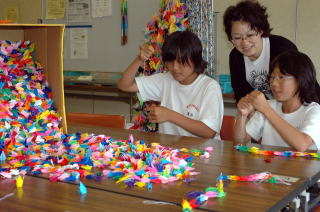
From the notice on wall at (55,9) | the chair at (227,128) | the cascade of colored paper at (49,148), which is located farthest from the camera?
the notice on wall at (55,9)

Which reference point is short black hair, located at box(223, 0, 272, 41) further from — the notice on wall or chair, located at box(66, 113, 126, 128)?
the notice on wall

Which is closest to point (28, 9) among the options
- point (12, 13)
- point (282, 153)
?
point (12, 13)

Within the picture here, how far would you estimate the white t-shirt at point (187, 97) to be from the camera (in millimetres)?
2098

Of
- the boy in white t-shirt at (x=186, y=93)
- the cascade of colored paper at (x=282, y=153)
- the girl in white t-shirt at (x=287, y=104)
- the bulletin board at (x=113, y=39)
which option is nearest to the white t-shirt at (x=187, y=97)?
the boy in white t-shirt at (x=186, y=93)

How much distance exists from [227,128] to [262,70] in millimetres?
344

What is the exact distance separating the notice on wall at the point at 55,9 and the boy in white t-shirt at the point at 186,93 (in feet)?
9.69

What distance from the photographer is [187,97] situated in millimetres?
2250

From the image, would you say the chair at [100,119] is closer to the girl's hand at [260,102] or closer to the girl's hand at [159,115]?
the girl's hand at [159,115]

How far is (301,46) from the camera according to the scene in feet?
11.0

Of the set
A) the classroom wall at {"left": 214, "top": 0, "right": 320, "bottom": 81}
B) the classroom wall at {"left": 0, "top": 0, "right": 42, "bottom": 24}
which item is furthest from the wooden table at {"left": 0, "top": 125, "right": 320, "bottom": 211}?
the classroom wall at {"left": 0, "top": 0, "right": 42, "bottom": 24}

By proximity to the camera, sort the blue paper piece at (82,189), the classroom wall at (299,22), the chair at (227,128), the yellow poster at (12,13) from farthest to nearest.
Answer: the yellow poster at (12,13) < the classroom wall at (299,22) < the chair at (227,128) < the blue paper piece at (82,189)

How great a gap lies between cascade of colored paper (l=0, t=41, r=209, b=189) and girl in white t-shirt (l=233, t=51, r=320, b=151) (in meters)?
0.37

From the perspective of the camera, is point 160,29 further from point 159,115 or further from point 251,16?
point 159,115

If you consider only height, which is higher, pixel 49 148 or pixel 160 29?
pixel 160 29
